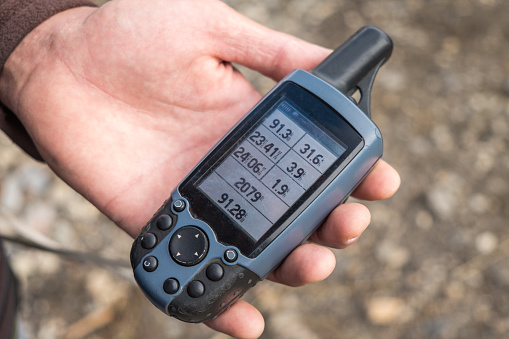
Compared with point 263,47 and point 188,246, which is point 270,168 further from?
point 263,47

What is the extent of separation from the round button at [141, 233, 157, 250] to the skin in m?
0.25

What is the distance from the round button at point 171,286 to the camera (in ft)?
4.57

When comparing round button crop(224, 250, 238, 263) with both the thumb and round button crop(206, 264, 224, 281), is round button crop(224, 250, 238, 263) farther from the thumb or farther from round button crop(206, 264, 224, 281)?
the thumb

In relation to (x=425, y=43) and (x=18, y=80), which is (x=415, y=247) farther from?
(x=18, y=80)

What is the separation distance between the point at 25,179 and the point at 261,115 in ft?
5.07

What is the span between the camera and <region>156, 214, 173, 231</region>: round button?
1.47m

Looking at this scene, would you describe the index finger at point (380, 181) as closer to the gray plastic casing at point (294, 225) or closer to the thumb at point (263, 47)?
the gray plastic casing at point (294, 225)

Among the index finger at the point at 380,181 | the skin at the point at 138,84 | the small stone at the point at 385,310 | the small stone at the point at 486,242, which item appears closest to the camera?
the index finger at the point at 380,181

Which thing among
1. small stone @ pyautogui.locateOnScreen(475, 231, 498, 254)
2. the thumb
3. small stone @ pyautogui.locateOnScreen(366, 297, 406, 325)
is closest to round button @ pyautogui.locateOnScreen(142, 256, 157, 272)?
the thumb

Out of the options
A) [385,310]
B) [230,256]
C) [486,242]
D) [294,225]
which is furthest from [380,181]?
[486,242]

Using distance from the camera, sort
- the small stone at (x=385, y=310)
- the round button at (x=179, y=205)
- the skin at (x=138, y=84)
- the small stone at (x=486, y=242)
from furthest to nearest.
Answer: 1. the small stone at (x=486, y=242)
2. the small stone at (x=385, y=310)
3. the skin at (x=138, y=84)
4. the round button at (x=179, y=205)

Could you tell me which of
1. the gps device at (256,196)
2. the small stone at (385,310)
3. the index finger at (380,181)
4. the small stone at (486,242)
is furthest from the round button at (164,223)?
the small stone at (486,242)

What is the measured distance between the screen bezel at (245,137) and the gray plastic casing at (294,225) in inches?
0.5

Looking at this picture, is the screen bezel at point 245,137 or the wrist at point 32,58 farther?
the wrist at point 32,58
